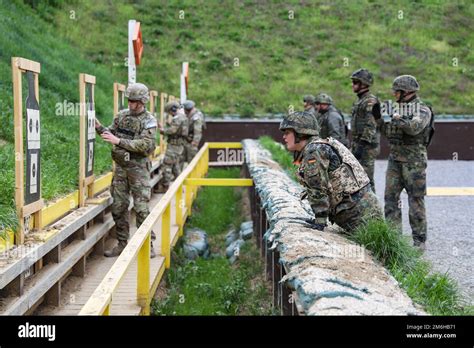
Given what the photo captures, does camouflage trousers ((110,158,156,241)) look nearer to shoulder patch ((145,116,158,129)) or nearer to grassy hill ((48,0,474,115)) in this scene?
shoulder patch ((145,116,158,129))

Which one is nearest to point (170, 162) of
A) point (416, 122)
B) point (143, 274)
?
point (416, 122)

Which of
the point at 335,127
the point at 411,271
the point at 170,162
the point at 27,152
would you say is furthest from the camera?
the point at 170,162

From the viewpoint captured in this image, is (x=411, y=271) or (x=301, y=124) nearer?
(x=411, y=271)

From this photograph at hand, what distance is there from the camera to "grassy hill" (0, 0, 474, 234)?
23.6 m

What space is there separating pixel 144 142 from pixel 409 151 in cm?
295

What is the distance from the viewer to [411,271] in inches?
173

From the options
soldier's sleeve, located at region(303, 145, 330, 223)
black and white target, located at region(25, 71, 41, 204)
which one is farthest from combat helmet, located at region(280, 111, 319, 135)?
black and white target, located at region(25, 71, 41, 204)

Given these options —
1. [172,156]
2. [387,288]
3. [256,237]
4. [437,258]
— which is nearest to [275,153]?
[172,156]

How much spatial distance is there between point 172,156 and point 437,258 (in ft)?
20.6

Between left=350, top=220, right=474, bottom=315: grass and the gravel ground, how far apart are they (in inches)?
23.2

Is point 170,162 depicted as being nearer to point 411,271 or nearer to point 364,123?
point 364,123

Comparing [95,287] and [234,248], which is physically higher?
[95,287]

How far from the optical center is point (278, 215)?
528cm
